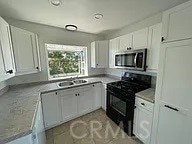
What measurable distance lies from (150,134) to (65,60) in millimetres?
2702

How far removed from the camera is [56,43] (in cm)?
263

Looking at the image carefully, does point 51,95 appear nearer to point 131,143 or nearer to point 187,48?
point 131,143

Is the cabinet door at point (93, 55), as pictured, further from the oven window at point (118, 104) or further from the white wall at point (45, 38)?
the oven window at point (118, 104)

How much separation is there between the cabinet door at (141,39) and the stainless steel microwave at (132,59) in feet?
0.41

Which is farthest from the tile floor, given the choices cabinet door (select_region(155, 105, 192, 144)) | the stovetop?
the stovetop

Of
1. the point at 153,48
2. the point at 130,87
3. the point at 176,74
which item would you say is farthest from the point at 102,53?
the point at 176,74

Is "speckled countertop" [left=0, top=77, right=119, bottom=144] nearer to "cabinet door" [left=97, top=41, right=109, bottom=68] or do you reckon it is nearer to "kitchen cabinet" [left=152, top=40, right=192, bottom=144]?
"kitchen cabinet" [left=152, top=40, right=192, bottom=144]

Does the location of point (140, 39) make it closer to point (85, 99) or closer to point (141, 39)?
point (141, 39)

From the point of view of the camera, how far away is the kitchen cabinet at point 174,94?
110cm

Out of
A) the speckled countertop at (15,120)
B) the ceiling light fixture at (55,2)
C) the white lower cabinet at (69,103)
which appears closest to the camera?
the speckled countertop at (15,120)

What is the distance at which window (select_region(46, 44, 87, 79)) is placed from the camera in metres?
2.78

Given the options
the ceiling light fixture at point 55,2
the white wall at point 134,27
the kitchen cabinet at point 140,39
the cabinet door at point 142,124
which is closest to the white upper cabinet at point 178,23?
the kitchen cabinet at point 140,39

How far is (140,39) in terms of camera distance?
76.5 inches

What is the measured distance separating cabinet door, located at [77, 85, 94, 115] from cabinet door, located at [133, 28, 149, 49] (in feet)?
4.96
